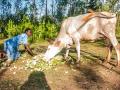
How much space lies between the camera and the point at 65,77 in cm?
1053

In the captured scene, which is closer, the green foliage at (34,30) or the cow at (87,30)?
the cow at (87,30)

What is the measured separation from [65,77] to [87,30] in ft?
9.11

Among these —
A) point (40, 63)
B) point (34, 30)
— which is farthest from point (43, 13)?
point (40, 63)

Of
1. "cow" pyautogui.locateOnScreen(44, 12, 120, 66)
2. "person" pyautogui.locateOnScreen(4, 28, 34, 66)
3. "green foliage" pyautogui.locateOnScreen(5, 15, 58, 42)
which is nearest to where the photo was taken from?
"cow" pyautogui.locateOnScreen(44, 12, 120, 66)

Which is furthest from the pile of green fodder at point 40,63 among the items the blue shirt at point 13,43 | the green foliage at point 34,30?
the green foliage at point 34,30

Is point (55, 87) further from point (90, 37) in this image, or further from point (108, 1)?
point (108, 1)

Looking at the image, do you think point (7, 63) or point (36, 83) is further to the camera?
point (7, 63)

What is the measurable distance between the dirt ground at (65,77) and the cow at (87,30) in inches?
28.2

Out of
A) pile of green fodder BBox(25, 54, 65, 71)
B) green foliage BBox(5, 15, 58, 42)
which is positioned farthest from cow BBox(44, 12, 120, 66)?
green foliage BBox(5, 15, 58, 42)

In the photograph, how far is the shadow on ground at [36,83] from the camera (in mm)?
9302

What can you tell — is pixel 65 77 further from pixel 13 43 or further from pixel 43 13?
pixel 43 13

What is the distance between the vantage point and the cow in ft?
39.8

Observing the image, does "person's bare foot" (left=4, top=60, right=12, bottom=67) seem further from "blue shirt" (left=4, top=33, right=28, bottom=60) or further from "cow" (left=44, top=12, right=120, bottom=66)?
"cow" (left=44, top=12, right=120, bottom=66)

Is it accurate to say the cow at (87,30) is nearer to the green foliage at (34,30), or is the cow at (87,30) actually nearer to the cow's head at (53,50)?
the cow's head at (53,50)
